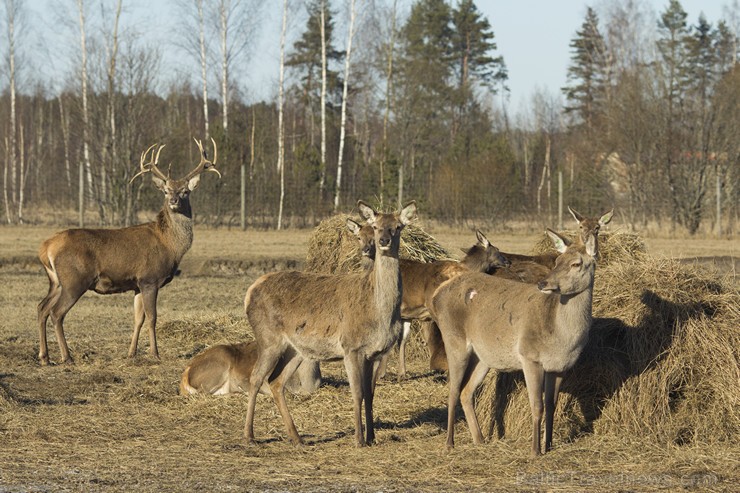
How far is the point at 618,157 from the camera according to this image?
3866 cm

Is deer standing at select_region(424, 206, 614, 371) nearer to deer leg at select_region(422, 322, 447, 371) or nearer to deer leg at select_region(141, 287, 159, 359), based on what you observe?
deer leg at select_region(422, 322, 447, 371)

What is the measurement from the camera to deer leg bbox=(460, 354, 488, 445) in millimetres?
8969

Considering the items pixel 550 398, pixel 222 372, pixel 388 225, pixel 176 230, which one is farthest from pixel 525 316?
pixel 176 230

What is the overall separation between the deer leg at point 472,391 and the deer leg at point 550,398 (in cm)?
67

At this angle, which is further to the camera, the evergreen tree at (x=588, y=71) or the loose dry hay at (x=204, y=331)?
the evergreen tree at (x=588, y=71)

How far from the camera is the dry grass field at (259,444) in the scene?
24.8 ft

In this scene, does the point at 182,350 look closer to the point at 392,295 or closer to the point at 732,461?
the point at 392,295

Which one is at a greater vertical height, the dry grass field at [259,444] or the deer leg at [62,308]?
the deer leg at [62,308]

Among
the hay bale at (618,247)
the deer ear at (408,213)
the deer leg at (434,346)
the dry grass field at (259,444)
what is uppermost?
the deer ear at (408,213)

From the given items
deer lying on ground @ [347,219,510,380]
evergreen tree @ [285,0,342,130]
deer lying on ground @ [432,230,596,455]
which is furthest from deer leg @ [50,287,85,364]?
evergreen tree @ [285,0,342,130]

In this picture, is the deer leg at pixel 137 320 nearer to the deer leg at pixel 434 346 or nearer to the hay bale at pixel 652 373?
the deer leg at pixel 434 346

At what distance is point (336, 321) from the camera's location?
30.5 feet

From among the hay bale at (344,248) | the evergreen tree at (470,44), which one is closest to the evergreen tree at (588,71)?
the evergreen tree at (470,44)

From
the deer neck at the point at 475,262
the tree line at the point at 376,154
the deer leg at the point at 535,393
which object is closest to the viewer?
the deer leg at the point at 535,393
